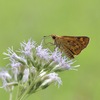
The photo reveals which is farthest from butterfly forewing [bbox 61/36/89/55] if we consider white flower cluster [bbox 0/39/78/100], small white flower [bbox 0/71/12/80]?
small white flower [bbox 0/71/12/80]

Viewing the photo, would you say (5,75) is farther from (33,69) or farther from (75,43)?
(75,43)

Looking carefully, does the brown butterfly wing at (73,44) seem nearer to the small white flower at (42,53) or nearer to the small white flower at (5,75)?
the small white flower at (42,53)

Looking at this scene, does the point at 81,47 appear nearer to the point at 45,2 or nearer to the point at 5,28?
the point at 5,28

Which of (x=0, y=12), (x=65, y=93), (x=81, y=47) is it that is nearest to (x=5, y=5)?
(x=0, y=12)

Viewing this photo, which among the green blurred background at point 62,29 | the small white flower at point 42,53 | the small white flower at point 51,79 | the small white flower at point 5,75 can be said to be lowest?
the small white flower at point 51,79

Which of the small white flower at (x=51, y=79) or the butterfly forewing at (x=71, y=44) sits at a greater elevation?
the butterfly forewing at (x=71, y=44)

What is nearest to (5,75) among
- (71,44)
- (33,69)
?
(33,69)

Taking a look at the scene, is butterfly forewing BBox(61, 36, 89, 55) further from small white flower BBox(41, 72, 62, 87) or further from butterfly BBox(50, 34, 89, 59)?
small white flower BBox(41, 72, 62, 87)

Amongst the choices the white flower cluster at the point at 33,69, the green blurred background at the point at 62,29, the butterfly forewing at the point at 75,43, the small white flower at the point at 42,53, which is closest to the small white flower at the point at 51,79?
the white flower cluster at the point at 33,69
